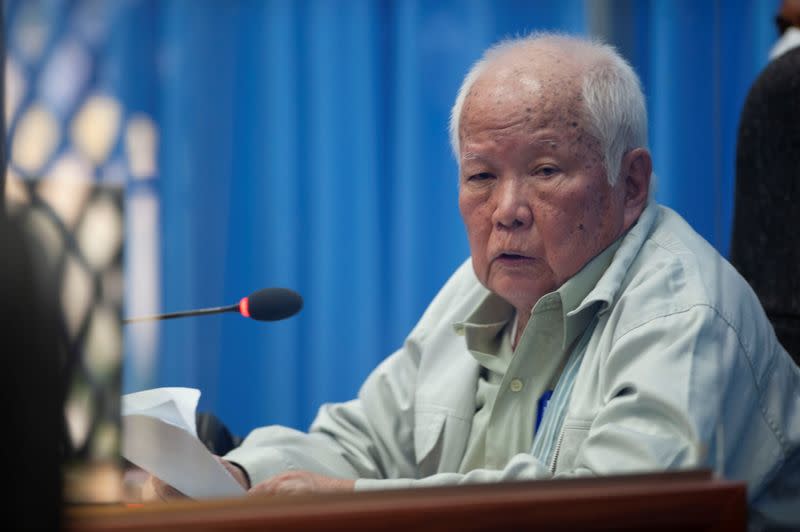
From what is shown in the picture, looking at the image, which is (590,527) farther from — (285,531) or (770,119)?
(770,119)

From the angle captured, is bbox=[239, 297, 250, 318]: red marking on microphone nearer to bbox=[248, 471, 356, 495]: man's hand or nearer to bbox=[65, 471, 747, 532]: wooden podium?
bbox=[248, 471, 356, 495]: man's hand

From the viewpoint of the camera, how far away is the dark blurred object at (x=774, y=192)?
67.8 inches

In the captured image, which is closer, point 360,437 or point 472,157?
point 472,157

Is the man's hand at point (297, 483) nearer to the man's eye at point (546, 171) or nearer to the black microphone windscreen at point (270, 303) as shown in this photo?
the black microphone windscreen at point (270, 303)

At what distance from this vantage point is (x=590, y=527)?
0.77 meters

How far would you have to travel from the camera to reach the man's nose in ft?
4.98

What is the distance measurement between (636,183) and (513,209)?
0.68 feet

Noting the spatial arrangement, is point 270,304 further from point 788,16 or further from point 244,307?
point 788,16

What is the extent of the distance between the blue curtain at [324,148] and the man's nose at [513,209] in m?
0.24

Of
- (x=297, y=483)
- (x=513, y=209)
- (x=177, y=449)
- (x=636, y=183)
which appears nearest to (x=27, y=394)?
(x=177, y=449)

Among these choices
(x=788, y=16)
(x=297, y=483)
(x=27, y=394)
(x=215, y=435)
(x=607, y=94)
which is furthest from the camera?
(x=788, y=16)

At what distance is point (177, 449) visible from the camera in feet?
4.24

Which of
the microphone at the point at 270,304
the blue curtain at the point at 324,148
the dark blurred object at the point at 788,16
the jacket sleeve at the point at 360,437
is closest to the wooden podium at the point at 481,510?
the blue curtain at the point at 324,148

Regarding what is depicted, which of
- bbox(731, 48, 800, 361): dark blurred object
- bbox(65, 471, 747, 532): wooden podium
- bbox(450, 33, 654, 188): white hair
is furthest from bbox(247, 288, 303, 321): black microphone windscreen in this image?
bbox(731, 48, 800, 361): dark blurred object
